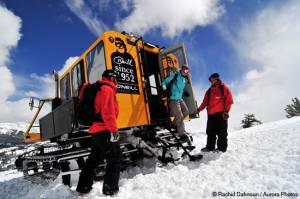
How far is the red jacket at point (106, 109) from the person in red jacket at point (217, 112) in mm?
2943

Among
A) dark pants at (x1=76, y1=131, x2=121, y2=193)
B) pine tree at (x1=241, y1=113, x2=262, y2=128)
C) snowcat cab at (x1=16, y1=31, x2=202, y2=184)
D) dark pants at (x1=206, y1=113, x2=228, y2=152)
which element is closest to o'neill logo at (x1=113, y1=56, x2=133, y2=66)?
snowcat cab at (x1=16, y1=31, x2=202, y2=184)

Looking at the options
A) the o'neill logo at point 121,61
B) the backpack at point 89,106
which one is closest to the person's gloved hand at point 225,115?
the o'neill logo at point 121,61

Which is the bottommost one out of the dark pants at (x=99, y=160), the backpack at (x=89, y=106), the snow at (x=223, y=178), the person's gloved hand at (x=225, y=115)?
the snow at (x=223, y=178)

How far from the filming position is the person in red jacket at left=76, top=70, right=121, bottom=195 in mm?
3697

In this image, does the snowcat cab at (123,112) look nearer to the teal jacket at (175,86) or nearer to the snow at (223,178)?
the teal jacket at (175,86)

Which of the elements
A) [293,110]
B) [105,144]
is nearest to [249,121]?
[293,110]

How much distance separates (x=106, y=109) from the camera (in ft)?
12.1

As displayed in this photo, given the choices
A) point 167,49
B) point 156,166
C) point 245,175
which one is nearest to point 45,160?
point 156,166

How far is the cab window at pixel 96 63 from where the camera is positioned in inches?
218

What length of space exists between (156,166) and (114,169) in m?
1.63

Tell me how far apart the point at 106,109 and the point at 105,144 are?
0.59 m

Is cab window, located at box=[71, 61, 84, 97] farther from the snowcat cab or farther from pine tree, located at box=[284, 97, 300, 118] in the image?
pine tree, located at box=[284, 97, 300, 118]

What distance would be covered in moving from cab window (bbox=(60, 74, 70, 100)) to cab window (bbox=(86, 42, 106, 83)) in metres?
1.89

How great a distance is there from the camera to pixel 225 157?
15.8ft
